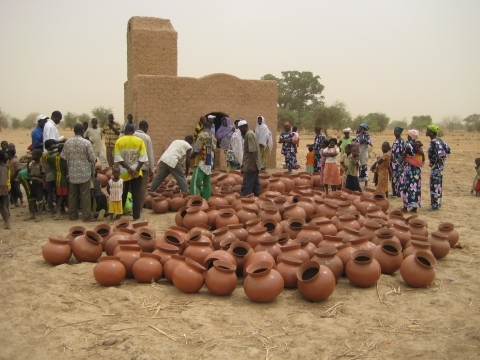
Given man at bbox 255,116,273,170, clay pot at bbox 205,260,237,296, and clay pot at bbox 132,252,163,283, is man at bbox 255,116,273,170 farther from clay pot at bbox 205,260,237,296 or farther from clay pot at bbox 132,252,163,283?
clay pot at bbox 205,260,237,296

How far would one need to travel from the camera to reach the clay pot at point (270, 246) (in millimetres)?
5113

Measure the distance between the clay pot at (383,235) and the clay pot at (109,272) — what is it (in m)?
2.93

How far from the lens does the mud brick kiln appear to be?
1222cm

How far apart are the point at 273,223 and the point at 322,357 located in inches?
104

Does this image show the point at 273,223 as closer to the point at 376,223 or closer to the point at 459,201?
the point at 376,223

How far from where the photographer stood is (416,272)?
4.80 metres

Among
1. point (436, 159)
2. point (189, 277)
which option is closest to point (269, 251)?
point (189, 277)

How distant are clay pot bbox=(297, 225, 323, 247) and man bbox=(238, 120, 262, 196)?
2760 mm

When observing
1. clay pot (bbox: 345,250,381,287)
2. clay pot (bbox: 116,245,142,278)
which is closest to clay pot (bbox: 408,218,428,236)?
clay pot (bbox: 345,250,381,287)

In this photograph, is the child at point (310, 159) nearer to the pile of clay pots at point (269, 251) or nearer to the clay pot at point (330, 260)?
the pile of clay pots at point (269, 251)

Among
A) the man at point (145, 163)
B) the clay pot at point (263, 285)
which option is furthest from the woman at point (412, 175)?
the clay pot at point (263, 285)

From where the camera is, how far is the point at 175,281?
4621 mm

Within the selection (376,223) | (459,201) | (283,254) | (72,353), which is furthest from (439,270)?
(459,201)

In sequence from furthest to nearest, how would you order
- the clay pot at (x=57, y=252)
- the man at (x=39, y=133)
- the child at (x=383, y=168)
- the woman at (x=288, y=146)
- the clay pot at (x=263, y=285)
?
1. the woman at (x=288, y=146)
2. the child at (x=383, y=168)
3. the man at (x=39, y=133)
4. the clay pot at (x=57, y=252)
5. the clay pot at (x=263, y=285)
